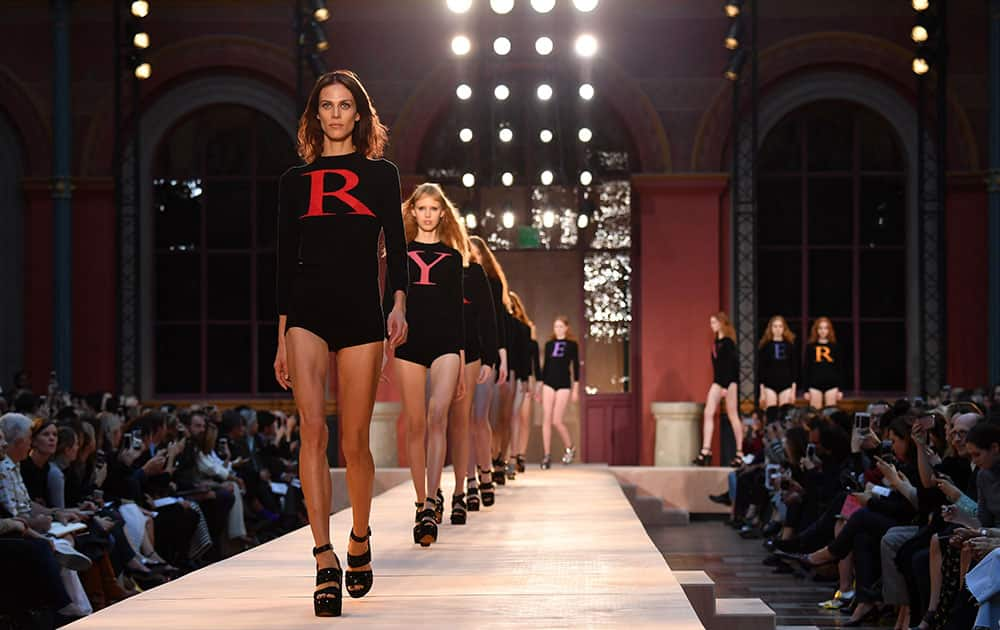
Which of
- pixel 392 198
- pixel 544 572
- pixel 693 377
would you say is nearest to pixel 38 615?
pixel 544 572

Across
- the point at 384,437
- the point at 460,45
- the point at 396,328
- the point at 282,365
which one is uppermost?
the point at 460,45

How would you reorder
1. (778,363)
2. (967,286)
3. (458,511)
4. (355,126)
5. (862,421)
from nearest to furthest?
1. (355,126)
2. (458,511)
3. (862,421)
4. (778,363)
5. (967,286)

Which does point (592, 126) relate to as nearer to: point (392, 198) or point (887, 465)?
point (887, 465)

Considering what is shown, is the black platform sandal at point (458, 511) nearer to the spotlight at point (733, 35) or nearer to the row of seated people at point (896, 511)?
the row of seated people at point (896, 511)

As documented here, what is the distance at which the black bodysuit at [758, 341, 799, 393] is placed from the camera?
1563cm

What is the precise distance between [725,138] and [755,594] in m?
8.55

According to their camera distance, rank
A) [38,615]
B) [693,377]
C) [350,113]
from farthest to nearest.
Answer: [693,377], [38,615], [350,113]

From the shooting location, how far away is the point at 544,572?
5.20 meters

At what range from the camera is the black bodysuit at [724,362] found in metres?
15.4

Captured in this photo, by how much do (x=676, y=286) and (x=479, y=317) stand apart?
925 centimetres

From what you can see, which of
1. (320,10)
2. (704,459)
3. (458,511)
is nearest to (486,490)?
(458,511)

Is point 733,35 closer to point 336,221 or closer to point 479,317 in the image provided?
point 479,317

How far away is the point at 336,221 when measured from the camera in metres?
4.40

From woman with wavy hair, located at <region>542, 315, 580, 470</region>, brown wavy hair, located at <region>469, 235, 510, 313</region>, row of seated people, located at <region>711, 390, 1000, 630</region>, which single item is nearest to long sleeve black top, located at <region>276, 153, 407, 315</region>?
row of seated people, located at <region>711, 390, 1000, 630</region>
